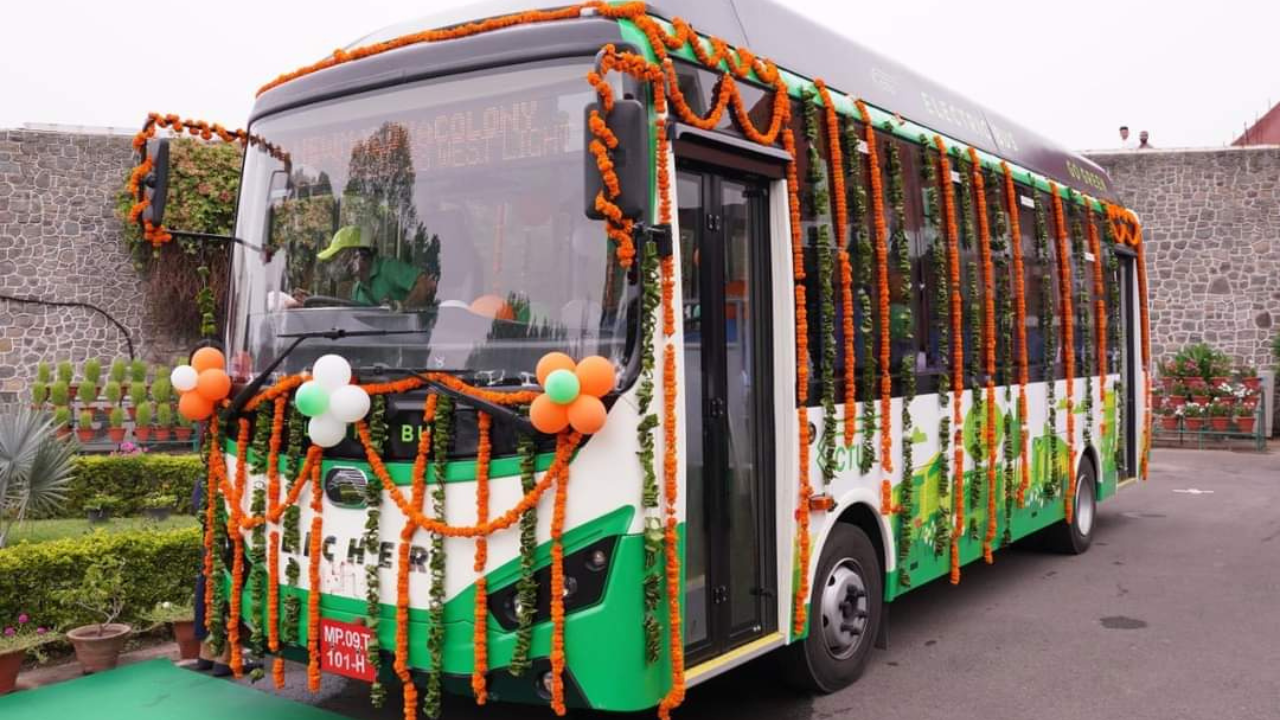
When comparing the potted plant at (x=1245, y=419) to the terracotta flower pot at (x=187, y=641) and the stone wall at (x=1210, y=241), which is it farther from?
the terracotta flower pot at (x=187, y=641)

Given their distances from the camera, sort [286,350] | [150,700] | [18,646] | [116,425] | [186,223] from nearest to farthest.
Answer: [286,350] → [150,700] → [18,646] → [116,425] → [186,223]

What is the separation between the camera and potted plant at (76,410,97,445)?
14602 millimetres

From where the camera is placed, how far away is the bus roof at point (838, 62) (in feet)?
15.7

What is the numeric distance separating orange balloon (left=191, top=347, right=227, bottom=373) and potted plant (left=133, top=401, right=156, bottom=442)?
35.4ft

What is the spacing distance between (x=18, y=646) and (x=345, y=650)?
2.57m

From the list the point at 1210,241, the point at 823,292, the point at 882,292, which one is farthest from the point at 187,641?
the point at 1210,241

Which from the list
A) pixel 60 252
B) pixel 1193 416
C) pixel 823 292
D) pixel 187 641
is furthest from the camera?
pixel 1193 416

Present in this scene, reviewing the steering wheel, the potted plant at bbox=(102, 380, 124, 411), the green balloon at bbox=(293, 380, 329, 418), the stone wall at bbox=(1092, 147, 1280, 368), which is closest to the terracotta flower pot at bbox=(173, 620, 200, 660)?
the steering wheel

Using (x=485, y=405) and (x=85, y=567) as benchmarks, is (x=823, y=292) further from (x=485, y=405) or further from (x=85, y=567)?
(x=85, y=567)

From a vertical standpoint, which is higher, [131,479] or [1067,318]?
[1067,318]

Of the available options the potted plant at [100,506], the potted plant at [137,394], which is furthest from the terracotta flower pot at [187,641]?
the potted plant at [137,394]

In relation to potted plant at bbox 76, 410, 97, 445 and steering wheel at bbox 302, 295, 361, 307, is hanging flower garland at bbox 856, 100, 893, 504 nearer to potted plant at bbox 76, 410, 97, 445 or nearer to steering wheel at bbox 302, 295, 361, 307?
steering wheel at bbox 302, 295, 361, 307

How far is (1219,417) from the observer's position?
18.5 metres

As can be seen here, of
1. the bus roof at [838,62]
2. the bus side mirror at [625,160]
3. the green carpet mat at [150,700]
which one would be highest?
the bus roof at [838,62]
